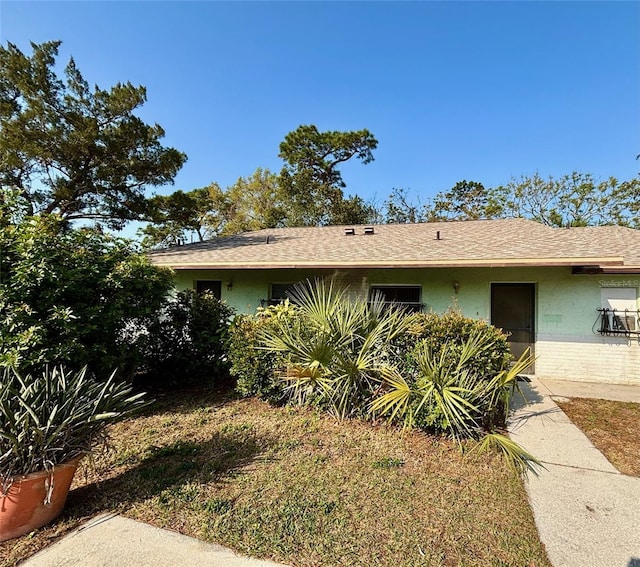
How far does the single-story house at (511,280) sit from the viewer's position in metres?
6.97

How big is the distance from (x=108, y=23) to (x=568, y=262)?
33.1 feet

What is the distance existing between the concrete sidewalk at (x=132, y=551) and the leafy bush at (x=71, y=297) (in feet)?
6.64

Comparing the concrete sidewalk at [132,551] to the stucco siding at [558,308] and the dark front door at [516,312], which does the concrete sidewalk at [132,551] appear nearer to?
the stucco siding at [558,308]

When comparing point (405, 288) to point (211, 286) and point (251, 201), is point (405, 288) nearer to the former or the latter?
point (211, 286)

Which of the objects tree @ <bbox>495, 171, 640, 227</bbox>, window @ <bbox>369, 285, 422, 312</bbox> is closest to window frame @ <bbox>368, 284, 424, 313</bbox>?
window @ <bbox>369, 285, 422, 312</bbox>

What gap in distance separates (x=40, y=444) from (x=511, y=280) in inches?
327

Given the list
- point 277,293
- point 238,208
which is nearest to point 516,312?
point 277,293

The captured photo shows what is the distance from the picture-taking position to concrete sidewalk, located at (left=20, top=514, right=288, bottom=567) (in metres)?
2.25

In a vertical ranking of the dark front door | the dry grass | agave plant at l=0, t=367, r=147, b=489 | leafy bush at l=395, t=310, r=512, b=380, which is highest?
the dark front door

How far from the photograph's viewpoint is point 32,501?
2520 mm

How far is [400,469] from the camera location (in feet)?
11.6

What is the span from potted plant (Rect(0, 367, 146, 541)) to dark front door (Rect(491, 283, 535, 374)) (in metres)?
7.70

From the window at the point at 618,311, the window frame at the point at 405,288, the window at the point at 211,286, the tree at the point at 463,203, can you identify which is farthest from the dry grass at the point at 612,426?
the tree at the point at 463,203

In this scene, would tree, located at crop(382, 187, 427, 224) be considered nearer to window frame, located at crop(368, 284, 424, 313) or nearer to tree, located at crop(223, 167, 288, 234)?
tree, located at crop(223, 167, 288, 234)
